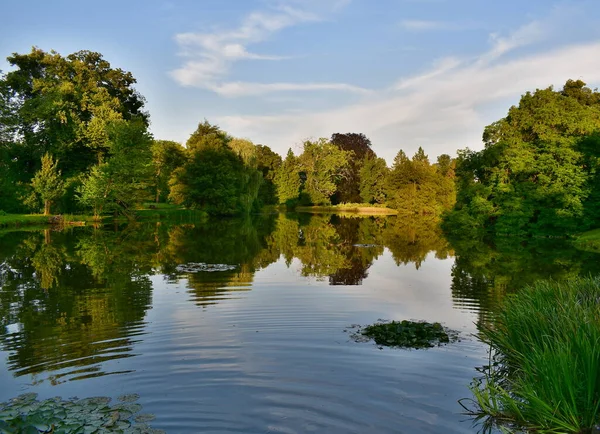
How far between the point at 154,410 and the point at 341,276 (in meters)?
12.0

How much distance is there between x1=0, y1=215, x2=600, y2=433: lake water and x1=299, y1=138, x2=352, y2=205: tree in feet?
187

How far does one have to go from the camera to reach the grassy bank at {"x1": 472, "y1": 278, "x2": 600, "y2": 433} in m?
5.14

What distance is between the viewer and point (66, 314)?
Result: 10.9 metres

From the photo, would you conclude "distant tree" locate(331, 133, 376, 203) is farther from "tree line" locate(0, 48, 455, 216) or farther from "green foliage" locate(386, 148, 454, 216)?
"tree line" locate(0, 48, 455, 216)

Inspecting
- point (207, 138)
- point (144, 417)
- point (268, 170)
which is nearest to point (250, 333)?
point (144, 417)

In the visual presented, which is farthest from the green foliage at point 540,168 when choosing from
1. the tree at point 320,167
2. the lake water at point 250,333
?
the tree at point 320,167

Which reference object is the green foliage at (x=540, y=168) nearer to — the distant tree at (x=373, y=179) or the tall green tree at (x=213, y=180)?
the tall green tree at (x=213, y=180)

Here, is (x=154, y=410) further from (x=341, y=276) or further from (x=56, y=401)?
(x=341, y=276)

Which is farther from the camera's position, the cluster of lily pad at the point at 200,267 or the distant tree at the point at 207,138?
the distant tree at the point at 207,138

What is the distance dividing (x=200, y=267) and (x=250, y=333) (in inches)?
369

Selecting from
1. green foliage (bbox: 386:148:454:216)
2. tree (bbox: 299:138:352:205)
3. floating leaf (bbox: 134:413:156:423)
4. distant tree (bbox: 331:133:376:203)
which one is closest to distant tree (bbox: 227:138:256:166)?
tree (bbox: 299:138:352:205)

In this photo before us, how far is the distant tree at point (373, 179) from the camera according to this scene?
80938mm

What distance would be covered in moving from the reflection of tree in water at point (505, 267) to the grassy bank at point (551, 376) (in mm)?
4076

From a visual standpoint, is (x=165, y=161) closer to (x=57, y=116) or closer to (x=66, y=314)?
(x=57, y=116)
